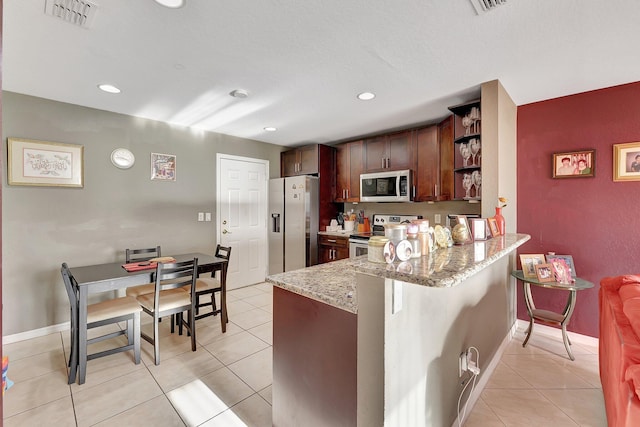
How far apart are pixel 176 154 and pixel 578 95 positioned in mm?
4345

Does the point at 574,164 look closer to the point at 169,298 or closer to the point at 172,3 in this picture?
the point at 172,3

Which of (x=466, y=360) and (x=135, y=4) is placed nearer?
(x=135, y=4)

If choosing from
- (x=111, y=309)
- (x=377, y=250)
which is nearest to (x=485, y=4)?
(x=377, y=250)

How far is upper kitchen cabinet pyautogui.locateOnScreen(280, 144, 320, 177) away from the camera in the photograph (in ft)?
15.5

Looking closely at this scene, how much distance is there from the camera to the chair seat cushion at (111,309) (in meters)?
2.38

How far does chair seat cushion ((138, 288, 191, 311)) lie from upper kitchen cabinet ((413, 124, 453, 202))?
110 inches

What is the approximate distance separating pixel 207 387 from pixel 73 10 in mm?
2543

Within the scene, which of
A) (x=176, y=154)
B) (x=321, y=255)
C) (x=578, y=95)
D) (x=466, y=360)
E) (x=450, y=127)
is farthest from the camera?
(x=321, y=255)

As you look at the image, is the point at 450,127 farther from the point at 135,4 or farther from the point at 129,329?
the point at 129,329

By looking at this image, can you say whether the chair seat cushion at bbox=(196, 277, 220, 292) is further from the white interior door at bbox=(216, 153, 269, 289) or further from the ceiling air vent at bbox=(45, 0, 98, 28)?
the ceiling air vent at bbox=(45, 0, 98, 28)

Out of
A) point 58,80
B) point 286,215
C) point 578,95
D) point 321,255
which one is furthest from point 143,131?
point 578,95

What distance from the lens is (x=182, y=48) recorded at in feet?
7.04

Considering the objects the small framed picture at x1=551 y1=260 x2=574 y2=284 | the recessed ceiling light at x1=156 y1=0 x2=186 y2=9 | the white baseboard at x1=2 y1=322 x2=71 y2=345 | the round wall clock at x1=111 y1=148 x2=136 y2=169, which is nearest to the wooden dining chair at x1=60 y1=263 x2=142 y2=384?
the white baseboard at x1=2 y1=322 x2=71 y2=345

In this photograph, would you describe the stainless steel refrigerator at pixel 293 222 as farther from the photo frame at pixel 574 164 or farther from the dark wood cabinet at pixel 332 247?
the photo frame at pixel 574 164
